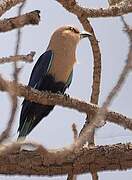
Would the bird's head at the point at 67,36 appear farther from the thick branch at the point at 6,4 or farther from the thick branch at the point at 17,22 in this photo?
the thick branch at the point at 17,22

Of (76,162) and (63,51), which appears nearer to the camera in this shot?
(76,162)

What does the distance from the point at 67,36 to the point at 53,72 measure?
0.48ft

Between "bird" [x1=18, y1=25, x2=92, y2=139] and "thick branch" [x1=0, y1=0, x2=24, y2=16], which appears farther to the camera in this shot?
"bird" [x1=18, y1=25, x2=92, y2=139]

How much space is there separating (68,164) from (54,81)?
0.61 meters

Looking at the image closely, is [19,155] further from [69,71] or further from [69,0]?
[69,71]

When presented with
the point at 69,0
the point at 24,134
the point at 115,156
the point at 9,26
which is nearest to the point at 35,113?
the point at 24,134

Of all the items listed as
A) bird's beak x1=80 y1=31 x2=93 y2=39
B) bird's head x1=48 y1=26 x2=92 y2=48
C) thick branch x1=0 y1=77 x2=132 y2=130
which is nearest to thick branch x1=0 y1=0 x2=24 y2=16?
thick branch x1=0 y1=77 x2=132 y2=130

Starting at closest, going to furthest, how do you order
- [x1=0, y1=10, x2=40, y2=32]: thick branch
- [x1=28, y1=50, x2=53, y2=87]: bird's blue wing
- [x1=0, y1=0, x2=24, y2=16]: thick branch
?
[x1=0, y1=10, x2=40, y2=32]: thick branch → [x1=0, y1=0, x2=24, y2=16]: thick branch → [x1=28, y1=50, x2=53, y2=87]: bird's blue wing

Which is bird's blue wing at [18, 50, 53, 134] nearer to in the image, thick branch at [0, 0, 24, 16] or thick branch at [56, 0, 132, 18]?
thick branch at [56, 0, 132, 18]

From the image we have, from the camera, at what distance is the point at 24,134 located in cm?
132

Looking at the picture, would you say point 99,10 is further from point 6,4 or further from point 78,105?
point 6,4

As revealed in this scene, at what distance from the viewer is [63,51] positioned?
4.73 feet

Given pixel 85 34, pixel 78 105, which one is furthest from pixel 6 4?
pixel 85 34

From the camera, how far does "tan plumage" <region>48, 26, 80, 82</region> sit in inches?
55.7
